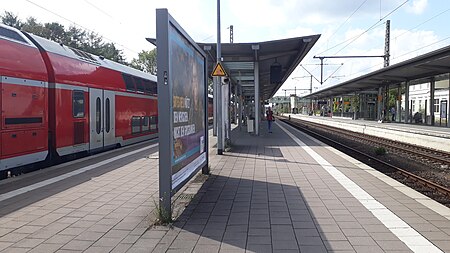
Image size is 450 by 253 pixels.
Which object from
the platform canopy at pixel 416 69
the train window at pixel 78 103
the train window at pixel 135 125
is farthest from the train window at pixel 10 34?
the platform canopy at pixel 416 69

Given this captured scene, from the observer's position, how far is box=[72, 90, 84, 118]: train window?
1186cm

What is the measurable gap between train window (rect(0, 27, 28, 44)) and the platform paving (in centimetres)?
351

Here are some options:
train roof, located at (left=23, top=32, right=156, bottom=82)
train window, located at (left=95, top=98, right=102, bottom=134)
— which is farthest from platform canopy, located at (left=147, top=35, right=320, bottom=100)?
train window, located at (left=95, top=98, right=102, bottom=134)

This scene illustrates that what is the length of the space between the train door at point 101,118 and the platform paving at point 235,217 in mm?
4149

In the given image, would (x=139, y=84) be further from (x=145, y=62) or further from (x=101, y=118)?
(x=145, y=62)

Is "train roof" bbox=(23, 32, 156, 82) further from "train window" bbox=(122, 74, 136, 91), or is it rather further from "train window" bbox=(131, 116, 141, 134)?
"train window" bbox=(131, 116, 141, 134)

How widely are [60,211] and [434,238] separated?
5.15m

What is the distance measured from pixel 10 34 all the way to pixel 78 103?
3245 mm

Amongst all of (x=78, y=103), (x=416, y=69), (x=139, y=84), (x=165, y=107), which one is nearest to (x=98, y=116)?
(x=78, y=103)

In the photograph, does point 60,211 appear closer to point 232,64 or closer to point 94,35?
point 232,64

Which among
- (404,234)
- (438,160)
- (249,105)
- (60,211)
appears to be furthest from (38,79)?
(249,105)

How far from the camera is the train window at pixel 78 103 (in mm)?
11859

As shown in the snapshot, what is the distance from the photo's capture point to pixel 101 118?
45.7ft

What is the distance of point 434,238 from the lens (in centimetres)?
498
